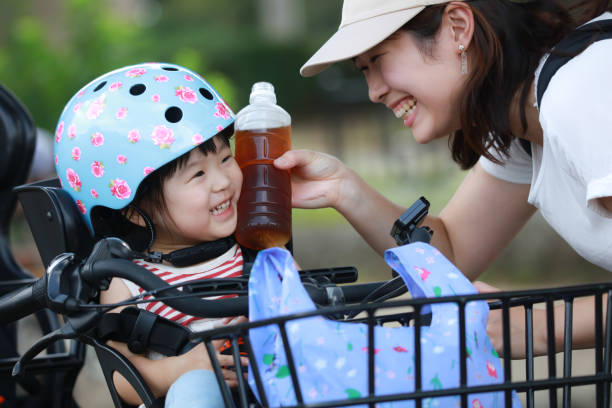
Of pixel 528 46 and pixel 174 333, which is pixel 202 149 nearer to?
pixel 174 333

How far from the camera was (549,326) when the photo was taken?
54.6 inches

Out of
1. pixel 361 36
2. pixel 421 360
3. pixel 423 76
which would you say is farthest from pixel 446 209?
pixel 421 360

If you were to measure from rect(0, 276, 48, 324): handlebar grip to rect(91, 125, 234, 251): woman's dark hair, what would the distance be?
1.95 feet


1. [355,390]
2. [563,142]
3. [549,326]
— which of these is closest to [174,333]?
[355,390]

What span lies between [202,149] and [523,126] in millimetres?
930

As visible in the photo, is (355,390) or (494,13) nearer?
(355,390)

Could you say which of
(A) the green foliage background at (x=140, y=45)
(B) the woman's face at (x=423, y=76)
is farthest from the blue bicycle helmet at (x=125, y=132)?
(A) the green foliage background at (x=140, y=45)

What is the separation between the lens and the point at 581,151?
1780mm

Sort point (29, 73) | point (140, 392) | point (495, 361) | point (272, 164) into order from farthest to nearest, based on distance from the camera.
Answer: point (29, 73) → point (272, 164) → point (140, 392) → point (495, 361)

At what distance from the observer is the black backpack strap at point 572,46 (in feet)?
6.47

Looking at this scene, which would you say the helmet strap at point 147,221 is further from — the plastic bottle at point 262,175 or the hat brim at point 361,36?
the hat brim at point 361,36

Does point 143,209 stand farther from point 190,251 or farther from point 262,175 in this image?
point 262,175

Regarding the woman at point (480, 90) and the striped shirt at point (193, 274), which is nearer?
the woman at point (480, 90)

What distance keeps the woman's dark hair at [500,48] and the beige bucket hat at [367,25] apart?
77 millimetres
